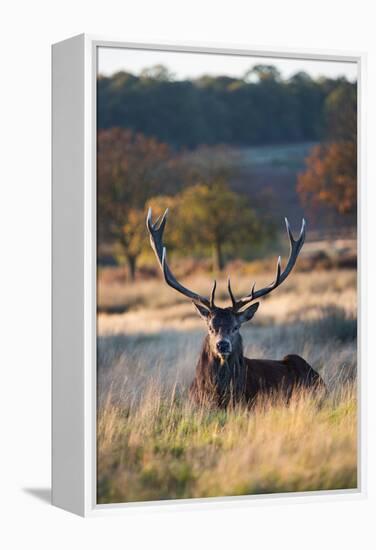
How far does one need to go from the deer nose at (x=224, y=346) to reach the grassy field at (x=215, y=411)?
375 mm

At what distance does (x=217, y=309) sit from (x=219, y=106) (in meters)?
1.62

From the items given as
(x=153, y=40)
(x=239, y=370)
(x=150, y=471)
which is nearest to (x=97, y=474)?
(x=150, y=471)

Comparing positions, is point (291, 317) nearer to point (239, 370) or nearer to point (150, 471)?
point (239, 370)

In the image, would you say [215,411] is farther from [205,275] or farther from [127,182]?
[127,182]

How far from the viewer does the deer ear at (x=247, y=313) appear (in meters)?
13.3

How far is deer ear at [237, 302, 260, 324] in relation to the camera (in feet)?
43.6

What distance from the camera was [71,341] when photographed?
42.1 ft

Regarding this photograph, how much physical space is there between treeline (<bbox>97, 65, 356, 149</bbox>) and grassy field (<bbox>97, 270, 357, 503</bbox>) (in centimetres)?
115

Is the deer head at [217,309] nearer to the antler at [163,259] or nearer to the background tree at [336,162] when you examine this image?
the antler at [163,259]

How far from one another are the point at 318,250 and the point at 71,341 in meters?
2.41

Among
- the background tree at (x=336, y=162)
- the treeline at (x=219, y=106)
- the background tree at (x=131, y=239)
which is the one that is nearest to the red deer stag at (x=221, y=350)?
the background tree at (x=131, y=239)

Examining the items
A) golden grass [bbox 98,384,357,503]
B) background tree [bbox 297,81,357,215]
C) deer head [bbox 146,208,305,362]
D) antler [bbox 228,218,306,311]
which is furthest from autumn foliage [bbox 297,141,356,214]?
golden grass [bbox 98,384,357,503]

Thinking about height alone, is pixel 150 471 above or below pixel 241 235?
below

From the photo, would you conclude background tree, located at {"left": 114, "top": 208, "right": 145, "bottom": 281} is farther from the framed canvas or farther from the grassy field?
the grassy field
